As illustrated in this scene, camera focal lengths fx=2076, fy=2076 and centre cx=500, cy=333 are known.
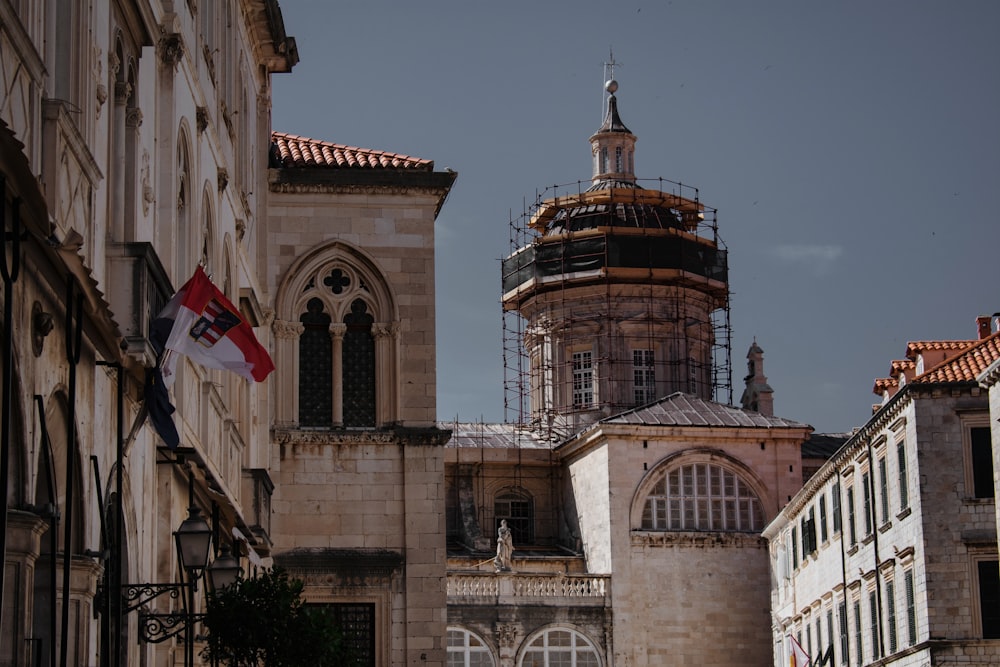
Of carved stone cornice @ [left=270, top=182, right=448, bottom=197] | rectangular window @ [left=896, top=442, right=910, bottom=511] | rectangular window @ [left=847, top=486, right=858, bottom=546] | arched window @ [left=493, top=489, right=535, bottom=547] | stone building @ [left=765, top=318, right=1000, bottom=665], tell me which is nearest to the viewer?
carved stone cornice @ [left=270, top=182, right=448, bottom=197]

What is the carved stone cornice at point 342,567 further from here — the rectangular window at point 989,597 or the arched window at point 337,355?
the rectangular window at point 989,597

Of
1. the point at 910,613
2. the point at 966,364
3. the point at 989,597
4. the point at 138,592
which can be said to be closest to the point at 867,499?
the point at 910,613

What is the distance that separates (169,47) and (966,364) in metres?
25.5

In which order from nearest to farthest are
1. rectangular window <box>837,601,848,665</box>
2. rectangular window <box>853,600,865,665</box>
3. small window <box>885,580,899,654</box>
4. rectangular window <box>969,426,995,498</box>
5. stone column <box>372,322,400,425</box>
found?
stone column <box>372,322,400,425</box> < rectangular window <box>969,426,995,498</box> < small window <box>885,580,899,654</box> < rectangular window <box>853,600,865,665</box> < rectangular window <box>837,601,848,665</box>

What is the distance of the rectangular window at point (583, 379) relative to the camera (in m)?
77.9

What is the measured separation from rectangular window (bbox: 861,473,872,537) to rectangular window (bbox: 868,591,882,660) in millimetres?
1441

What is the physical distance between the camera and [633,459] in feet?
223

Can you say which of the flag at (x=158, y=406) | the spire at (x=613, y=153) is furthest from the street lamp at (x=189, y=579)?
the spire at (x=613, y=153)

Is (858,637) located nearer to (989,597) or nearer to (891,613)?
(891,613)

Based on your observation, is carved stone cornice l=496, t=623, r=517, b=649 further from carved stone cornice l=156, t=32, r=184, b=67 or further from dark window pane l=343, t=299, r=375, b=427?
carved stone cornice l=156, t=32, r=184, b=67

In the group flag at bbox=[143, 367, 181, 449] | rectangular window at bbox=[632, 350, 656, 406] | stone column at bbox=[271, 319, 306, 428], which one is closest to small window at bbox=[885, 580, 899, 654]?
stone column at bbox=[271, 319, 306, 428]

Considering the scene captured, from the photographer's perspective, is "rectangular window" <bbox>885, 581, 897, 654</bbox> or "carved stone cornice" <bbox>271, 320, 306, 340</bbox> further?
"rectangular window" <bbox>885, 581, 897, 654</bbox>

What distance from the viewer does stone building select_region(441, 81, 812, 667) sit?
6488 centimetres

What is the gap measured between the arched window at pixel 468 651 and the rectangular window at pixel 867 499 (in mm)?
20267
